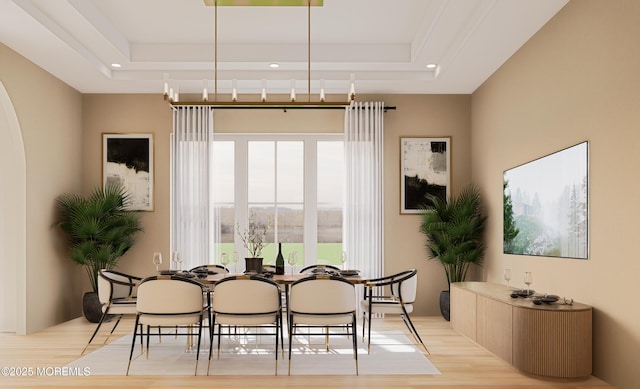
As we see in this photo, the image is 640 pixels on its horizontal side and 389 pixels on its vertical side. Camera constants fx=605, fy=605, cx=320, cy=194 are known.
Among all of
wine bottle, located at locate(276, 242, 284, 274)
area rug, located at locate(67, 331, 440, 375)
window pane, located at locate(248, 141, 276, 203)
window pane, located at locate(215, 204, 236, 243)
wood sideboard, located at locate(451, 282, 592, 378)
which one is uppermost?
window pane, located at locate(248, 141, 276, 203)

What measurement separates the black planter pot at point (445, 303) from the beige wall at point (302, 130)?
509mm

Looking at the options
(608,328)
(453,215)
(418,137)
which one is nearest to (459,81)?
(418,137)

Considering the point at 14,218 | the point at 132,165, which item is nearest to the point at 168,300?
the point at 14,218

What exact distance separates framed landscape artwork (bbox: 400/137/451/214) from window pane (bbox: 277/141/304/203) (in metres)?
1.44

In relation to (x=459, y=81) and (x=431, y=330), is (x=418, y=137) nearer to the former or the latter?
(x=459, y=81)

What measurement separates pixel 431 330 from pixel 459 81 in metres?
3.21

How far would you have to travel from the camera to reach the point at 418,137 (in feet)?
28.1

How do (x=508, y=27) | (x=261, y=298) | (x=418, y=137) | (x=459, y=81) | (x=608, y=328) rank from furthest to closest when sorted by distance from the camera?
(x=418, y=137), (x=459, y=81), (x=508, y=27), (x=261, y=298), (x=608, y=328)

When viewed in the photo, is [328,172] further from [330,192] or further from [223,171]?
[223,171]

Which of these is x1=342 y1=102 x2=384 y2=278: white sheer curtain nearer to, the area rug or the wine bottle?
the area rug

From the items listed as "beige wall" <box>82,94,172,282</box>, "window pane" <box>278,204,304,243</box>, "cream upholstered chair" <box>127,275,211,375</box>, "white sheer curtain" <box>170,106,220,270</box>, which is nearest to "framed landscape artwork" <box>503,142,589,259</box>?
"window pane" <box>278,204,304,243</box>

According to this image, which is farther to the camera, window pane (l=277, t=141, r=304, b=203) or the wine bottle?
window pane (l=277, t=141, r=304, b=203)

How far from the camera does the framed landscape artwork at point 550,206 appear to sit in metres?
5.09

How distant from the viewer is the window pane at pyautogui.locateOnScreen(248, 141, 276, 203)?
28.4ft
